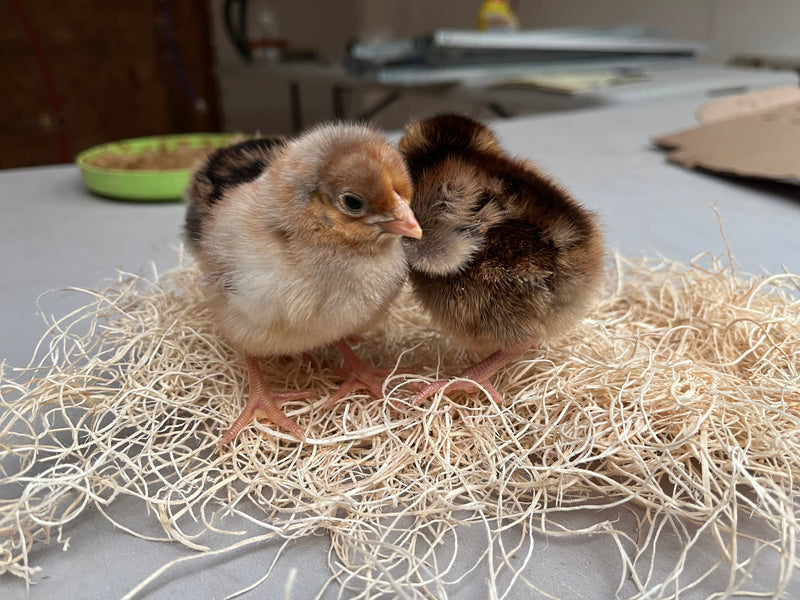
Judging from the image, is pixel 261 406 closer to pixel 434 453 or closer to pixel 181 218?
pixel 434 453

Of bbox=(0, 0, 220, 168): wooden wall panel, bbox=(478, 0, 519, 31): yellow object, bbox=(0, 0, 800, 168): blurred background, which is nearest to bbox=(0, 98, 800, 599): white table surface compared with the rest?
bbox=(0, 0, 800, 168): blurred background

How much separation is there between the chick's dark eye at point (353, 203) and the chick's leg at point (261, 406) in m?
0.25

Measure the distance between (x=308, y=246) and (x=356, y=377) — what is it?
20cm

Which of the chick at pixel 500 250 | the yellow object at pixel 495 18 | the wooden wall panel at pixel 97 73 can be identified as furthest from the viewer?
the wooden wall panel at pixel 97 73

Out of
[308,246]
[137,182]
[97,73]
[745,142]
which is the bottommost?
[97,73]

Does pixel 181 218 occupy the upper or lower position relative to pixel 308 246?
lower

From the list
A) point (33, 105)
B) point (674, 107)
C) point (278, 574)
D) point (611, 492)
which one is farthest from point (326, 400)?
point (33, 105)

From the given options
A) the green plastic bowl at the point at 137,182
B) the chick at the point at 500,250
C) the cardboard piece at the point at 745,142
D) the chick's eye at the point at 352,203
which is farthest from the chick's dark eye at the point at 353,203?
the cardboard piece at the point at 745,142

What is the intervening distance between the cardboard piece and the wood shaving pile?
0.70 metres

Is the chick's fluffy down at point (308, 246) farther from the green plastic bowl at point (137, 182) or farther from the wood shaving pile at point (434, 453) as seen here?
the green plastic bowl at point (137, 182)

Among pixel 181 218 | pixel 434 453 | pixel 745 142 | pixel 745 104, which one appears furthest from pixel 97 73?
pixel 434 453

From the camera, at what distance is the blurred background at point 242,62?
9.45 feet

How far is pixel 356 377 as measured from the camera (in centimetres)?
74

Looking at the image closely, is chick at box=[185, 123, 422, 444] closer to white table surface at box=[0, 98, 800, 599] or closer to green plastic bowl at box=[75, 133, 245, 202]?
white table surface at box=[0, 98, 800, 599]
